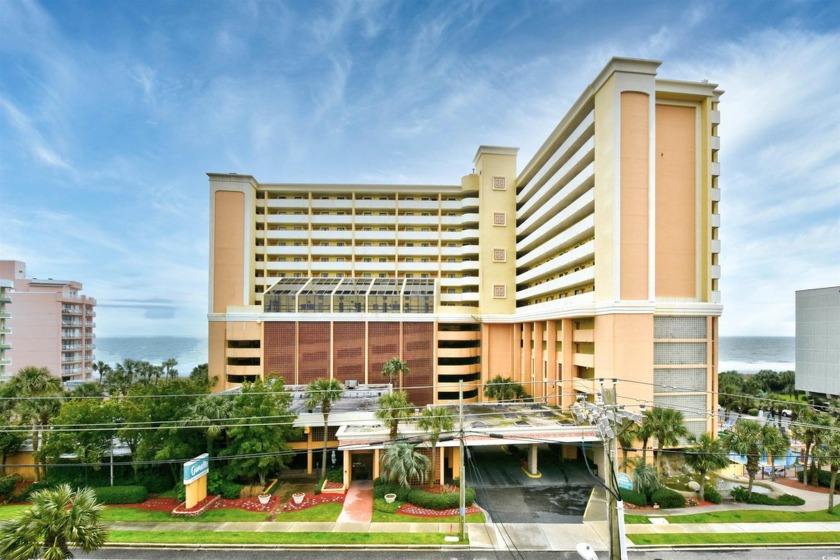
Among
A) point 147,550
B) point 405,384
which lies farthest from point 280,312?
point 147,550

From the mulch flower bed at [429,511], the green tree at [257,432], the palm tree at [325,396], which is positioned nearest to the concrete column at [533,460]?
the mulch flower bed at [429,511]

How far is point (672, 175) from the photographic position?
37594 millimetres

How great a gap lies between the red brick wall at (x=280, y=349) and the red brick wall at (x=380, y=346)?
10055 mm

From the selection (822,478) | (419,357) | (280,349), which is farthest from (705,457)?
(280,349)

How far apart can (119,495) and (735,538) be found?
40852 millimetres

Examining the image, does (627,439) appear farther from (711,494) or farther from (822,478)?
(822,478)

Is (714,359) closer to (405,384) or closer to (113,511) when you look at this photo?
(405,384)

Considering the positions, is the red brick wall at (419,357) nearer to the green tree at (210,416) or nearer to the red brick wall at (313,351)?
the red brick wall at (313,351)

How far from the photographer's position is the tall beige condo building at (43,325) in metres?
71.0

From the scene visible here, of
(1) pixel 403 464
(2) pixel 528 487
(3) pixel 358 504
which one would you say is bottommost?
(2) pixel 528 487

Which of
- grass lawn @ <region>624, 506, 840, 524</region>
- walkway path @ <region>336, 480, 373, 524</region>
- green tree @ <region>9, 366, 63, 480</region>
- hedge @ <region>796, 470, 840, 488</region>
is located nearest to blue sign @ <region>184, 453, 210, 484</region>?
walkway path @ <region>336, 480, 373, 524</region>

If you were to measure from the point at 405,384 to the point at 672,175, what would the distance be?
38.1 m

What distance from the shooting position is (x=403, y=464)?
28.9 m

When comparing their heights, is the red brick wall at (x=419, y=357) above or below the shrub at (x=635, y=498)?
above
